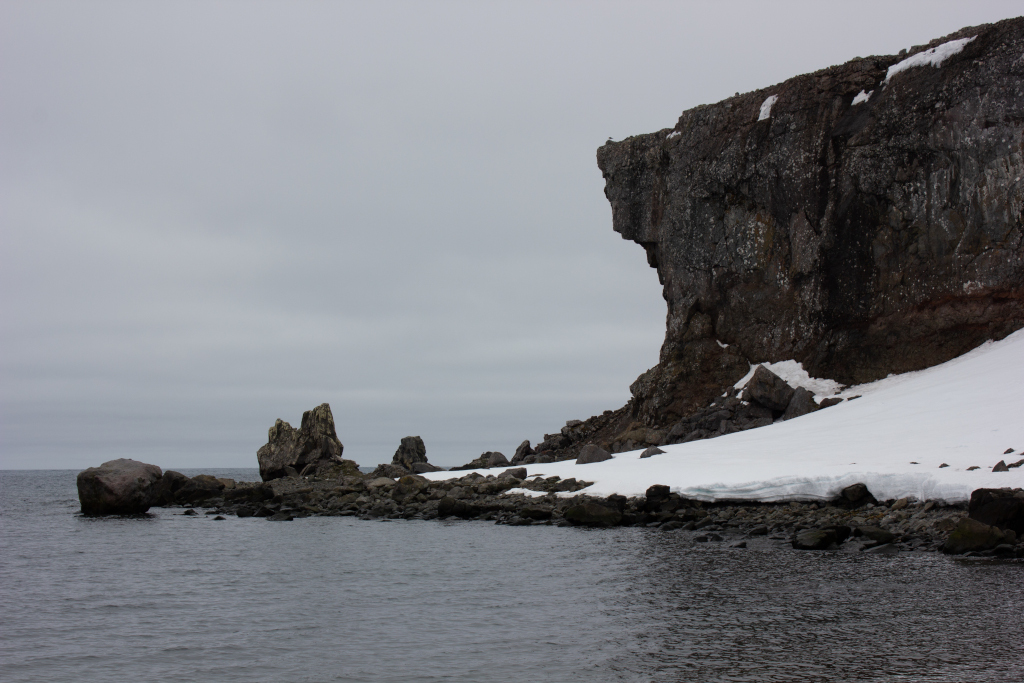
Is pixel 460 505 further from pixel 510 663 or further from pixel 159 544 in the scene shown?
pixel 510 663

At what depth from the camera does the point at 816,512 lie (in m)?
27.0

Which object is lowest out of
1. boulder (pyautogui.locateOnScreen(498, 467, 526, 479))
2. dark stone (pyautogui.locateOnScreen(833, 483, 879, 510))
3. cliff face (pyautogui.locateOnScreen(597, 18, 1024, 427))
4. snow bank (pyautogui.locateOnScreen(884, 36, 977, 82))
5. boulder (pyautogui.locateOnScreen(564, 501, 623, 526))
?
boulder (pyautogui.locateOnScreen(564, 501, 623, 526))

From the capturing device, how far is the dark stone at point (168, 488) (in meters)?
49.3

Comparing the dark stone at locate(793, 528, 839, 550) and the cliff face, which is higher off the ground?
the cliff face

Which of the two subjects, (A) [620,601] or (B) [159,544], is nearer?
(A) [620,601]

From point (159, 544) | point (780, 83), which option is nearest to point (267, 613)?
point (159, 544)

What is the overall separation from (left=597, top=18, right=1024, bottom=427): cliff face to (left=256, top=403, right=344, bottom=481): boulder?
75.7 feet

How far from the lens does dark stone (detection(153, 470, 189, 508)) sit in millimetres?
49259

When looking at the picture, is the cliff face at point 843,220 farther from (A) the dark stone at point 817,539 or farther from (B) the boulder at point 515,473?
(A) the dark stone at point 817,539

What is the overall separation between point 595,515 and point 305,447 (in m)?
34.3

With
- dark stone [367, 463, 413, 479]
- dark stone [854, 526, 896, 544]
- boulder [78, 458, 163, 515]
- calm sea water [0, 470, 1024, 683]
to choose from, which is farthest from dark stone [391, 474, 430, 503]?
dark stone [854, 526, 896, 544]

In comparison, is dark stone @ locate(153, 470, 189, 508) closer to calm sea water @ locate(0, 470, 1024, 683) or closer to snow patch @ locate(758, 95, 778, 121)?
calm sea water @ locate(0, 470, 1024, 683)

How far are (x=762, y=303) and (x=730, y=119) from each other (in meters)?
12.8

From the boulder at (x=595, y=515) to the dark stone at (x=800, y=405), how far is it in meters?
18.9
